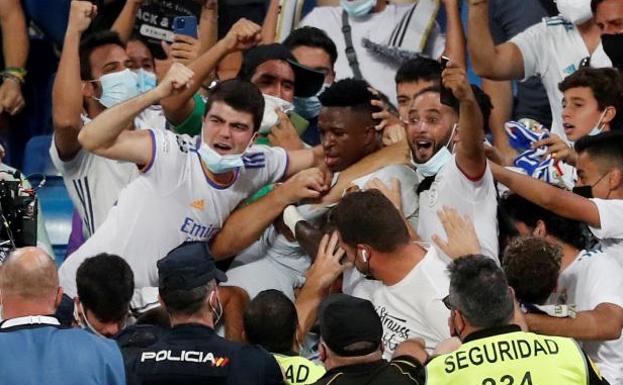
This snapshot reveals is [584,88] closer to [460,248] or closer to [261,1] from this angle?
[460,248]

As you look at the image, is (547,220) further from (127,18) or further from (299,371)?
(127,18)

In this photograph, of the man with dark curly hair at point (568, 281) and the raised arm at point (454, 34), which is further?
the raised arm at point (454, 34)

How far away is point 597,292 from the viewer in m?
6.95

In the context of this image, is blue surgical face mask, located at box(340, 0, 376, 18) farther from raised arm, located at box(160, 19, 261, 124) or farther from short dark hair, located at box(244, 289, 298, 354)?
short dark hair, located at box(244, 289, 298, 354)

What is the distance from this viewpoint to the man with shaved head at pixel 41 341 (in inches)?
217

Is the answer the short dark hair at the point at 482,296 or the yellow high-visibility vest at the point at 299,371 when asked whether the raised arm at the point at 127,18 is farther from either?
the short dark hair at the point at 482,296

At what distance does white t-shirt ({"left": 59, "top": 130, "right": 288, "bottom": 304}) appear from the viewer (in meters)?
7.37

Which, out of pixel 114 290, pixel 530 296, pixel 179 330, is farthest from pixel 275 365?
pixel 530 296

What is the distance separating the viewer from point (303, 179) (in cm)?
748

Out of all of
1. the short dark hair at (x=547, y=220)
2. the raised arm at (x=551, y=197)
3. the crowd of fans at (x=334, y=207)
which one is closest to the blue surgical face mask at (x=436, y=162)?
the crowd of fans at (x=334, y=207)

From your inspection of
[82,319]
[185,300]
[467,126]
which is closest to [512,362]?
[185,300]

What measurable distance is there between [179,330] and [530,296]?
164 cm

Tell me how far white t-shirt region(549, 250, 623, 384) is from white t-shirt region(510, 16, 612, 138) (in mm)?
1767

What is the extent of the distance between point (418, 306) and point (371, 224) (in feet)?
1.36
